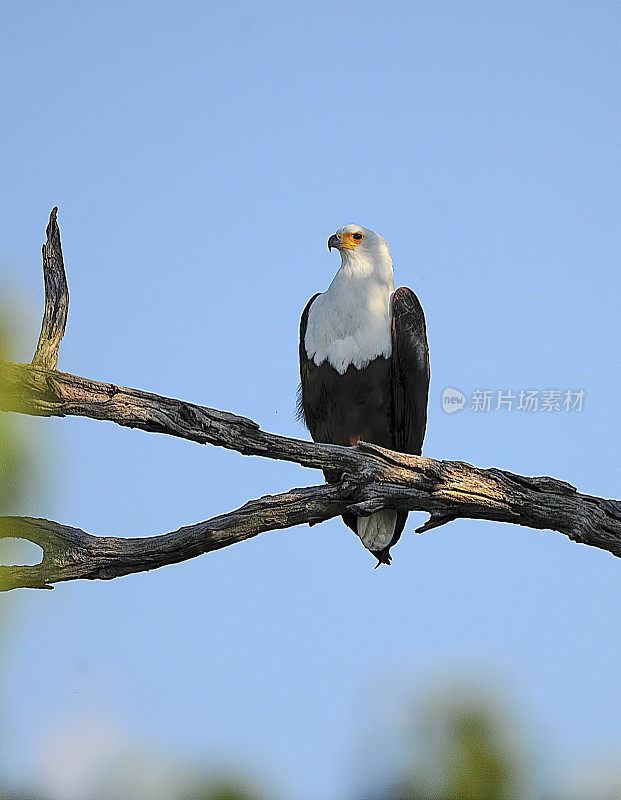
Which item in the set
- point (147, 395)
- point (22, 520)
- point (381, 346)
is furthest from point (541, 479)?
point (22, 520)

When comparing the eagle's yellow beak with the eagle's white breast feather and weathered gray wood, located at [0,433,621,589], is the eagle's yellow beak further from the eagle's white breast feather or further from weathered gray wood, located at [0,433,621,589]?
weathered gray wood, located at [0,433,621,589]

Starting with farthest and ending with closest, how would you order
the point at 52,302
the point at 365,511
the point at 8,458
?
the point at 365,511 → the point at 52,302 → the point at 8,458

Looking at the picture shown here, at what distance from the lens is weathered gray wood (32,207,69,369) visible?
272cm

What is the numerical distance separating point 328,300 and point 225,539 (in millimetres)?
1972

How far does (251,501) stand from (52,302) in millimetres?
1013

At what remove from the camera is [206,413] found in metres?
3.06

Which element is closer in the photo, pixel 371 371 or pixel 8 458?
pixel 8 458

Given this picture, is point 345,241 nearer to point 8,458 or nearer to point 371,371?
point 371,371

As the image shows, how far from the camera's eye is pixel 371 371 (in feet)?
14.6

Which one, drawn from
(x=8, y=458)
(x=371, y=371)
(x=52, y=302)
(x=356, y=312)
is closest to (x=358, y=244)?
(x=356, y=312)

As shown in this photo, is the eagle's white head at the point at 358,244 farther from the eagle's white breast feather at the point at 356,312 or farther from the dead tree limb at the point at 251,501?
the dead tree limb at the point at 251,501

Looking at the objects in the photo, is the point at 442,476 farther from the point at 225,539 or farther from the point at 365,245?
the point at 365,245

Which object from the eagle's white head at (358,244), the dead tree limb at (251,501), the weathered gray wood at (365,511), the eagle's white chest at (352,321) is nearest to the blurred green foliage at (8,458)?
the dead tree limb at (251,501)

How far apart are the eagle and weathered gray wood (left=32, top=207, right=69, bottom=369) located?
194 cm
